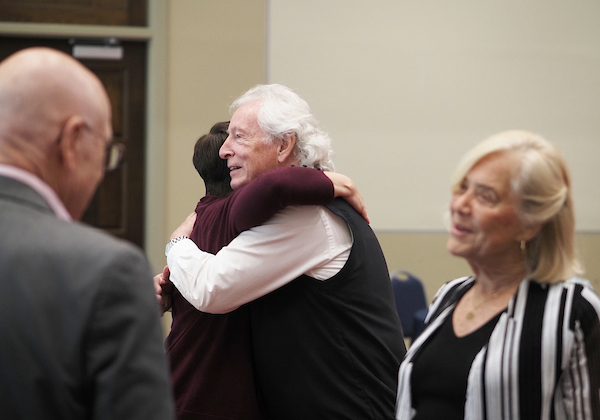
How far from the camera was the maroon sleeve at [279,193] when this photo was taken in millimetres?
1648

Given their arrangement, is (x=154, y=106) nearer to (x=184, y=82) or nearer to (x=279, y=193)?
(x=184, y=82)

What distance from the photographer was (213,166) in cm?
213

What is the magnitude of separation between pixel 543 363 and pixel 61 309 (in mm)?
928

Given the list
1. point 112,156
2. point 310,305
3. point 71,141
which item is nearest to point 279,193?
point 310,305

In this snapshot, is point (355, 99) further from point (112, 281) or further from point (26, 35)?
point (112, 281)

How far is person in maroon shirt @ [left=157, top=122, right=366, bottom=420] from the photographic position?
5.52 feet

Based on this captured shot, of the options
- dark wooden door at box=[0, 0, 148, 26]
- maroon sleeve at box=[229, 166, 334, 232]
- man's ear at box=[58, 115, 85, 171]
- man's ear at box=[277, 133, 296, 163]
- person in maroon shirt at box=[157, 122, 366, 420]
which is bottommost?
person in maroon shirt at box=[157, 122, 366, 420]

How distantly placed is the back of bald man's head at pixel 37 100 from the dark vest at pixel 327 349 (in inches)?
36.7

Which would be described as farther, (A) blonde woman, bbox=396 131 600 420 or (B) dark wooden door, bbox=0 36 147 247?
(B) dark wooden door, bbox=0 36 147 247

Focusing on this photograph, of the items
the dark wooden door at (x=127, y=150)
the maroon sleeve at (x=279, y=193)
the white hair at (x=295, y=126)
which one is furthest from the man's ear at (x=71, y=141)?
the dark wooden door at (x=127, y=150)

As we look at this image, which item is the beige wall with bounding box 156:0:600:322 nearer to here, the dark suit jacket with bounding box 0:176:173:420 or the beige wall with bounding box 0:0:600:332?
the beige wall with bounding box 0:0:600:332

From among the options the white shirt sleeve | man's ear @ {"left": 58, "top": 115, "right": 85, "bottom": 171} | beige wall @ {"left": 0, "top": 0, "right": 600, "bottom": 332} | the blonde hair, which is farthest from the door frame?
man's ear @ {"left": 58, "top": 115, "right": 85, "bottom": 171}

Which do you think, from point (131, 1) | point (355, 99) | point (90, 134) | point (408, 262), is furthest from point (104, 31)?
point (90, 134)

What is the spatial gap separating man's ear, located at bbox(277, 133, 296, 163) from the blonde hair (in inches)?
28.4
